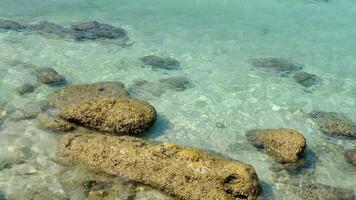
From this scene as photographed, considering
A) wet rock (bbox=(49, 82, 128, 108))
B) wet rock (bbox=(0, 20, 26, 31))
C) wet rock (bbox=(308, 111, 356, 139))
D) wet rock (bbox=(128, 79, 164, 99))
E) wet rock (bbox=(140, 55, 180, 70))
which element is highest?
wet rock (bbox=(0, 20, 26, 31))

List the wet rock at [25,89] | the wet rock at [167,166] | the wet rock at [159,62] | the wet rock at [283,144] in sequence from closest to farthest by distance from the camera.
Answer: the wet rock at [167,166] → the wet rock at [283,144] → the wet rock at [25,89] → the wet rock at [159,62]

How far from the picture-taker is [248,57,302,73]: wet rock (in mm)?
18375

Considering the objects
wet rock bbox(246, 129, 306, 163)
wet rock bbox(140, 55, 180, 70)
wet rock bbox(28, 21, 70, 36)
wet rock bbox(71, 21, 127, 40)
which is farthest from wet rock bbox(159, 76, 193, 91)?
wet rock bbox(28, 21, 70, 36)

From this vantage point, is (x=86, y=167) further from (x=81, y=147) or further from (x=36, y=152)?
(x=36, y=152)

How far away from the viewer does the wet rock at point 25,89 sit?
14.4 meters

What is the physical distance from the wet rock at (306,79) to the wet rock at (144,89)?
5170 mm

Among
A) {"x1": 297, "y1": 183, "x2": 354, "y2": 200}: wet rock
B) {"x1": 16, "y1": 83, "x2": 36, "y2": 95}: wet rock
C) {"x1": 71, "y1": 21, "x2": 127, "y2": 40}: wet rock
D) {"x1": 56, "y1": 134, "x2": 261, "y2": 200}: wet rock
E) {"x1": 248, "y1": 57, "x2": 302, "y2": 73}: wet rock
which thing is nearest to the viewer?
{"x1": 56, "y1": 134, "x2": 261, "y2": 200}: wet rock

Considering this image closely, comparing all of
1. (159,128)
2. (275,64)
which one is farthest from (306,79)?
(159,128)

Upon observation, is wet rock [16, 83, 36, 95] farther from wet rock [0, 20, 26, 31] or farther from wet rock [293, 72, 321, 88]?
wet rock [293, 72, 321, 88]

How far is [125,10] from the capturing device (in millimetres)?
23656

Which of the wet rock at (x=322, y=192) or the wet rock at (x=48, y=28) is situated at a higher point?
the wet rock at (x=48, y=28)

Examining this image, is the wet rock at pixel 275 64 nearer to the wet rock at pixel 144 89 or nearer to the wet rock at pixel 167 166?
the wet rock at pixel 144 89

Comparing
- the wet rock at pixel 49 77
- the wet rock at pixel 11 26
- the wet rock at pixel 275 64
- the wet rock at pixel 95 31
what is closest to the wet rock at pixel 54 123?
the wet rock at pixel 49 77

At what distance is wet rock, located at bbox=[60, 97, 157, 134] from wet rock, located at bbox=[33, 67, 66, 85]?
8.57 feet
